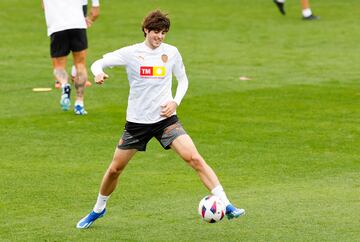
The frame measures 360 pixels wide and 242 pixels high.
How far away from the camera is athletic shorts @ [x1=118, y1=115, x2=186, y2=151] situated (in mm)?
10844

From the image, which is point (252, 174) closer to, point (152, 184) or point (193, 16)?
point (152, 184)

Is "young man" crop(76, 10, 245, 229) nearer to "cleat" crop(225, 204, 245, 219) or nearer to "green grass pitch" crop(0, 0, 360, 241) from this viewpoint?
"cleat" crop(225, 204, 245, 219)

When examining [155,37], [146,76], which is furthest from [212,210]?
[155,37]

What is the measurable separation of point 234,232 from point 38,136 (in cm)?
607

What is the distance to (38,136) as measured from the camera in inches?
635

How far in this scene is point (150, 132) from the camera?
35.7ft

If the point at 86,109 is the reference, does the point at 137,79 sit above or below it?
above

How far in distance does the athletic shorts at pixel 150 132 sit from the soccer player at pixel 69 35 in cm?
691

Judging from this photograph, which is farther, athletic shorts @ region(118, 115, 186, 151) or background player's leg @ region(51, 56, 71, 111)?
background player's leg @ region(51, 56, 71, 111)

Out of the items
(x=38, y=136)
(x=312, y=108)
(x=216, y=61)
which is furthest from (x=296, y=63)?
(x=38, y=136)

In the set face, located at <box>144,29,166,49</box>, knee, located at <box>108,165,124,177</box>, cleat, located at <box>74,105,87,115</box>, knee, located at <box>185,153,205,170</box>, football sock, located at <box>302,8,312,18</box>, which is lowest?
football sock, located at <box>302,8,312,18</box>

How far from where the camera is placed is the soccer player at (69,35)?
17.7 metres

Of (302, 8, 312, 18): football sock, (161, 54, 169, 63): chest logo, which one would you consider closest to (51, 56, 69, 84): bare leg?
(161, 54, 169, 63): chest logo

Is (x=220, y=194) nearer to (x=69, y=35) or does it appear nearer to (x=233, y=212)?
(x=233, y=212)
